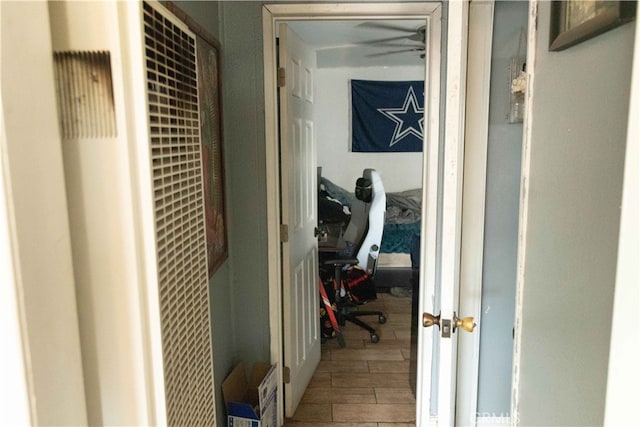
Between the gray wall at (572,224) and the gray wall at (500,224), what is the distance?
1.13 meters

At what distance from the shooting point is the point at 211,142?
1.95m

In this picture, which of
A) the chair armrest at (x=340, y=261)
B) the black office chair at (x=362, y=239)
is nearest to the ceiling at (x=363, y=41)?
the black office chair at (x=362, y=239)

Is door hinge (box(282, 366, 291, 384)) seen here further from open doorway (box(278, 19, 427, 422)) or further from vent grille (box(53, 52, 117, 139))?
vent grille (box(53, 52, 117, 139))

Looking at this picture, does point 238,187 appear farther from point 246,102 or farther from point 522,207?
point 522,207

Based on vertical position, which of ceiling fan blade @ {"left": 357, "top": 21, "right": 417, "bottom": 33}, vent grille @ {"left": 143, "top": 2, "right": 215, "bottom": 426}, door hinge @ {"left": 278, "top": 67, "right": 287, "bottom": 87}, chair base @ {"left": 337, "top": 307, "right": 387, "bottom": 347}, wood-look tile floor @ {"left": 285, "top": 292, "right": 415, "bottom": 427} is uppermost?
ceiling fan blade @ {"left": 357, "top": 21, "right": 417, "bottom": 33}

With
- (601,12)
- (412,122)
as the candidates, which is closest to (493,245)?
(601,12)

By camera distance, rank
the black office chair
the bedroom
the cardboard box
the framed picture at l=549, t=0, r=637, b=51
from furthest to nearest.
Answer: the bedroom → the black office chair → the cardboard box → the framed picture at l=549, t=0, r=637, b=51

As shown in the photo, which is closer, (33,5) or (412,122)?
(33,5)

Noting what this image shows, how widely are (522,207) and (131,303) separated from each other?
813mm

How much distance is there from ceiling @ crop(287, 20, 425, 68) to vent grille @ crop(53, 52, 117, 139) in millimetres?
2127

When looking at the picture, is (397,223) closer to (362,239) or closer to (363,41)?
(362,239)

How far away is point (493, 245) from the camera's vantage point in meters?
2.19

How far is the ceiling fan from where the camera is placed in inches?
125

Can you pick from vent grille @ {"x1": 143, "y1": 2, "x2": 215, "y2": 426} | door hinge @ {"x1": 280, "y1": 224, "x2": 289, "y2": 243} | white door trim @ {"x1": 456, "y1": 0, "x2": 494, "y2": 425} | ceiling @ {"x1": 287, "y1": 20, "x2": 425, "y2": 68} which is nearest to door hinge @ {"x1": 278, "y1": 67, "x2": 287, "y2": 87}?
ceiling @ {"x1": 287, "y1": 20, "x2": 425, "y2": 68}
